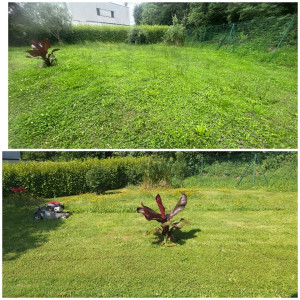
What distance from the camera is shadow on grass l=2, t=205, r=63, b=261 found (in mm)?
3654

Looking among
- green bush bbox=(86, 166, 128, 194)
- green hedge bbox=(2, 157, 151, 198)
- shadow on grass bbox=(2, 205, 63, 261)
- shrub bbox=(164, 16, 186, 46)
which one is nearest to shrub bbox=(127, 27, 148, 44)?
shrub bbox=(164, 16, 186, 46)

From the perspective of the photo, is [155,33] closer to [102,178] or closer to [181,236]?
[102,178]

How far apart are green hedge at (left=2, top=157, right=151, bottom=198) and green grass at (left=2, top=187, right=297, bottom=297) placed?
7.18ft

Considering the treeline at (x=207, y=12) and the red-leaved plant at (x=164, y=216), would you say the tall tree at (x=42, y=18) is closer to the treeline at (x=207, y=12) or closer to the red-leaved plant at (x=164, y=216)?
the treeline at (x=207, y=12)

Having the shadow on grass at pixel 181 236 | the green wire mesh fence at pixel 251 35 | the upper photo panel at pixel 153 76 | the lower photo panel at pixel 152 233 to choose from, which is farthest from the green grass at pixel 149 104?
the shadow on grass at pixel 181 236

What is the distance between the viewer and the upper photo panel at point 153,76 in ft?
12.6

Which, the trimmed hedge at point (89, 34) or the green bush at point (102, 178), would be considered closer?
the trimmed hedge at point (89, 34)

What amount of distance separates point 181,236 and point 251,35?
7.83 m

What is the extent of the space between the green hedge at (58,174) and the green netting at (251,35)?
583 cm

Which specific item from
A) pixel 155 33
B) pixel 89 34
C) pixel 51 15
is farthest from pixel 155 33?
pixel 51 15

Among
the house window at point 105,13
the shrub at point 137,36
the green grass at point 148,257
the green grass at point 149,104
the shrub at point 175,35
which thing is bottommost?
the green grass at point 148,257

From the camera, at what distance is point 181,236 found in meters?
3.83

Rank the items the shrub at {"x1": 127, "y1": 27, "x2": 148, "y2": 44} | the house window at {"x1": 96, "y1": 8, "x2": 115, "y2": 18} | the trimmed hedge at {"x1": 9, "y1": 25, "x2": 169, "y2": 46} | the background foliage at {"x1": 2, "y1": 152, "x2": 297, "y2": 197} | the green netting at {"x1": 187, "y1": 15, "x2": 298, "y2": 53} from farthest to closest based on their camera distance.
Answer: the shrub at {"x1": 127, "y1": 27, "x2": 148, "y2": 44}
the background foliage at {"x1": 2, "y1": 152, "x2": 297, "y2": 197}
the trimmed hedge at {"x1": 9, "y1": 25, "x2": 169, "y2": 46}
the green netting at {"x1": 187, "y1": 15, "x2": 298, "y2": 53}
the house window at {"x1": 96, "y1": 8, "x2": 115, "y2": 18}

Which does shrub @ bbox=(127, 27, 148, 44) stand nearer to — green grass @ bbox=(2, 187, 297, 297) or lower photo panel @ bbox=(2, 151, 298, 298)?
lower photo panel @ bbox=(2, 151, 298, 298)
